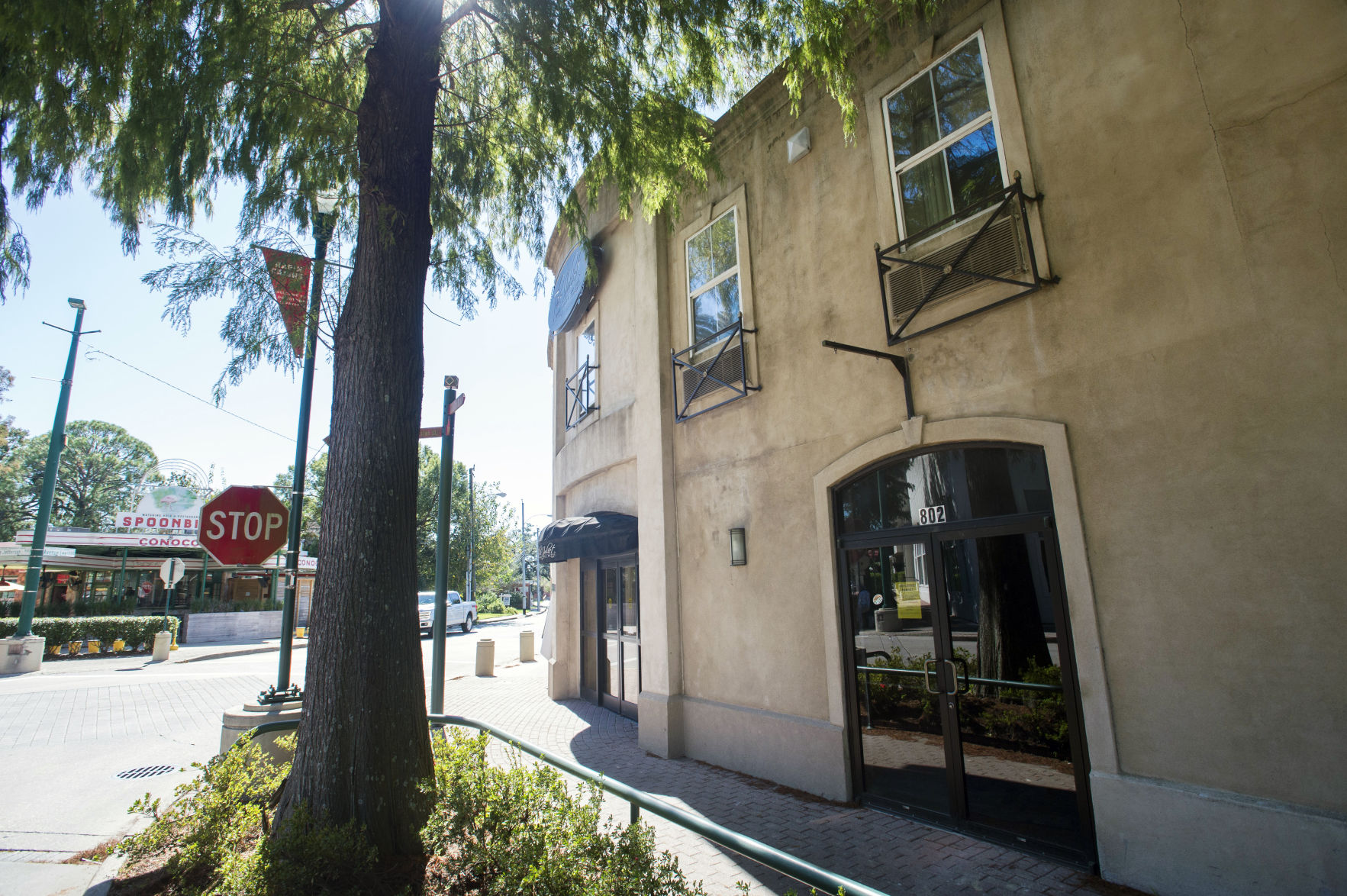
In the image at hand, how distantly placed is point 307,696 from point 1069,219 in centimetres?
634

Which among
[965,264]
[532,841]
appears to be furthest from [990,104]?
[532,841]

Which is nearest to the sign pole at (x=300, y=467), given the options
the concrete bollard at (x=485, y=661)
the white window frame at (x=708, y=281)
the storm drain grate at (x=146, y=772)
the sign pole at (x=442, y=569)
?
the sign pole at (x=442, y=569)

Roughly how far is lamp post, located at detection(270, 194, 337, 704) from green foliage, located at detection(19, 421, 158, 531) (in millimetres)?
56286

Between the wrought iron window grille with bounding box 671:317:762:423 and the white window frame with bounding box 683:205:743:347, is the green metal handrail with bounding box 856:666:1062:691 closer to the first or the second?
the wrought iron window grille with bounding box 671:317:762:423

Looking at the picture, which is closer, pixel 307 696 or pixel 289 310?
pixel 307 696

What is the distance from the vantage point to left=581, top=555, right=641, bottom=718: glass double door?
10.5m

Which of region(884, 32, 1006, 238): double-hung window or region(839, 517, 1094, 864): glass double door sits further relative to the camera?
region(884, 32, 1006, 238): double-hung window

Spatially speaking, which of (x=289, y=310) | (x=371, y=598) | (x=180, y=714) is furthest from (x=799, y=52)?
(x=180, y=714)

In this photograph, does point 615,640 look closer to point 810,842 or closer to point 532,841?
point 810,842

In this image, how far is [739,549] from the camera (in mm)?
7531

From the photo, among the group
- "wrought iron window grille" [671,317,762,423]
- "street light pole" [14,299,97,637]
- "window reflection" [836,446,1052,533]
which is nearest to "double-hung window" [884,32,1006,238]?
"window reflection" [836,446,1052,533]

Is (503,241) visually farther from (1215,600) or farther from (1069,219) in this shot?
(1215,600)

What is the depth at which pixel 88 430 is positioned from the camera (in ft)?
178

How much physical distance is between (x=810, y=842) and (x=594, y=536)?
5646 millimetres
